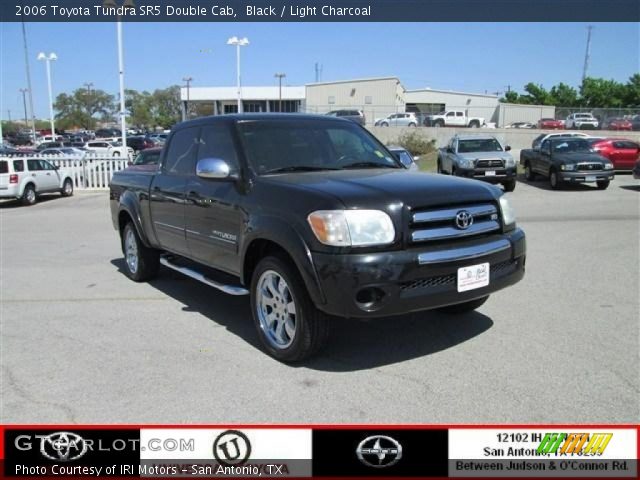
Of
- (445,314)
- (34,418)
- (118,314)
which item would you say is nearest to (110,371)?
(34,418)

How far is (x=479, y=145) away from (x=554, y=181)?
2555mm

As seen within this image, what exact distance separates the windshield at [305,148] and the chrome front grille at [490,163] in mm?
12022

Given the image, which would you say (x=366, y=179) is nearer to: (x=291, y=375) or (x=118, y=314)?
(x=291, y=375)

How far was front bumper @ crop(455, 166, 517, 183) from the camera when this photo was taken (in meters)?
16.9

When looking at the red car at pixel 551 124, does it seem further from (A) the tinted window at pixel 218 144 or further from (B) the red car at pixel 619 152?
(A) the tinted window at pixel 218 144

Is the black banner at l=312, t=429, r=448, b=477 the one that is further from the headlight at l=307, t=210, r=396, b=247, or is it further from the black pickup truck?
the headlight at l=307, t=210, r=396, b=247

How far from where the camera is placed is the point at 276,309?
4.49m

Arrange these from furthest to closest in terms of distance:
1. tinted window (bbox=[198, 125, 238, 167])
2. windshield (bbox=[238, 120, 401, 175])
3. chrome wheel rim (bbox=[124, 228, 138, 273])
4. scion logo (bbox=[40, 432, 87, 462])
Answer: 1. chrome wheel rim (bbox=[124, 228, 138, 273])
2. tinted window (bbox=[198, 125, 238, 167])
3. windshield (bbox=[238, 120, 401, 175])
4. scion logo (bbox=[40, 432, 87, 462])

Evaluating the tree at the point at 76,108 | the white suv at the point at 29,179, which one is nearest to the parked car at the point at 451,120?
the white suv at the point at 29,179

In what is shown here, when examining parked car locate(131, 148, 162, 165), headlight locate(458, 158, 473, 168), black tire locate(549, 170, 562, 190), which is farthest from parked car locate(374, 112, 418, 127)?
parked car locate(131, 148, 162, 165)

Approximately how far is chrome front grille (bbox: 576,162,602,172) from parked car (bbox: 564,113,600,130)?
3282cm

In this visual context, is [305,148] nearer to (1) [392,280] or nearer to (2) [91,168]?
(1) [392,280]

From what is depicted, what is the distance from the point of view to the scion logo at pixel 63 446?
2.93 metres

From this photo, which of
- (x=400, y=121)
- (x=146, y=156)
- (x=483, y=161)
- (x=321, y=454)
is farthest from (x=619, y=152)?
(x=400, y=121)
